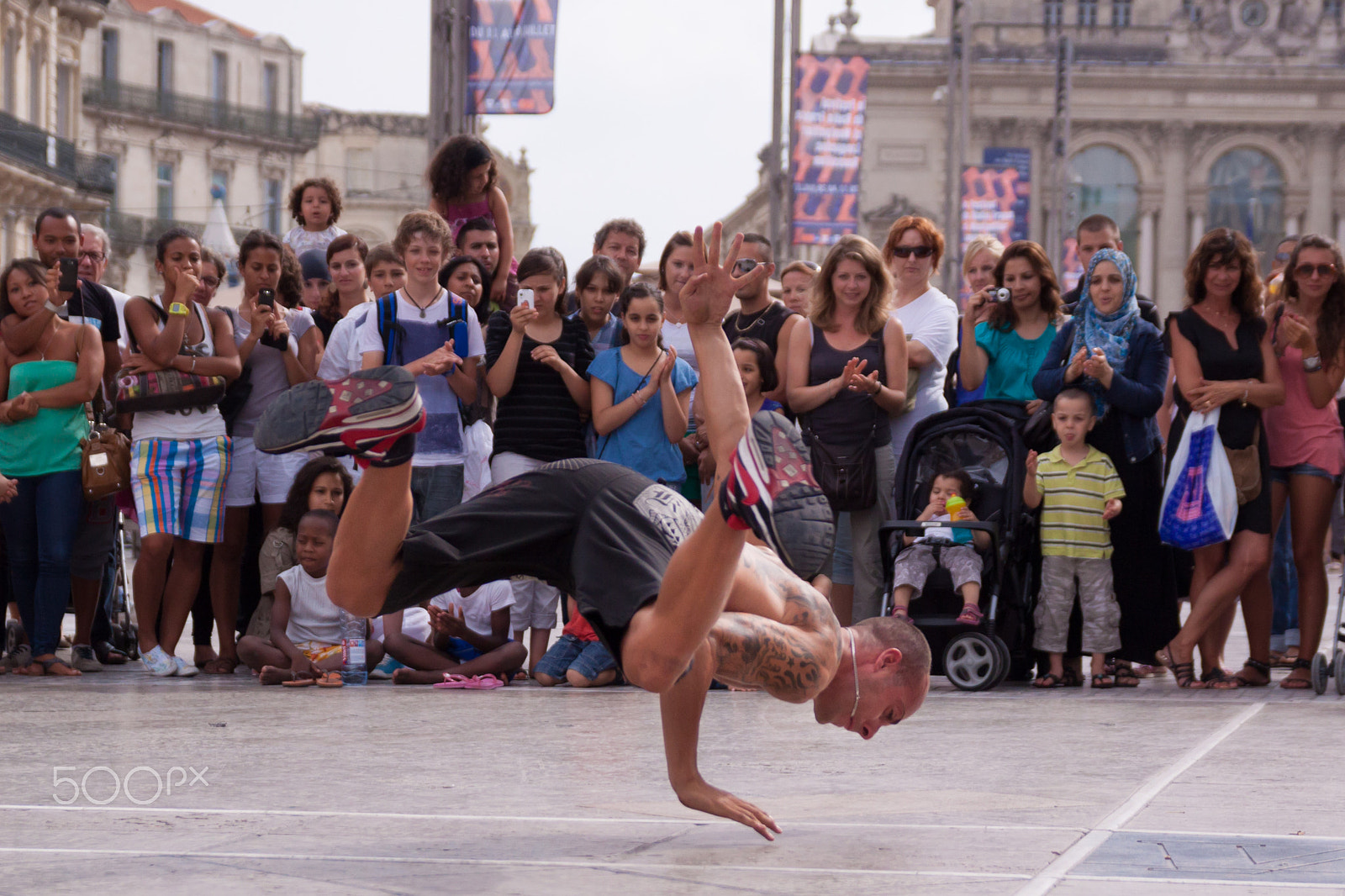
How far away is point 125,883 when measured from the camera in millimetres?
3785

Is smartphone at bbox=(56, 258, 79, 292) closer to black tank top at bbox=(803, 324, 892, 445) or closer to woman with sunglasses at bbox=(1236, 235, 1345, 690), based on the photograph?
black tank top at bbox=(803, 324, 892, 445)

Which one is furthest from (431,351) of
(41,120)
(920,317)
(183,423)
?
(41,120)

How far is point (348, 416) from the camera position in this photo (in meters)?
4.56

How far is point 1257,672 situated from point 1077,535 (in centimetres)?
109

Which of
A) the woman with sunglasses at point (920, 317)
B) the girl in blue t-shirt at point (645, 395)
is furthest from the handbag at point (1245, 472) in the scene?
the girl in blue t-shirt at point (645, 395)

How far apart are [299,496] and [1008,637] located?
141 inches

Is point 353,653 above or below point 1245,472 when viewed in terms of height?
below

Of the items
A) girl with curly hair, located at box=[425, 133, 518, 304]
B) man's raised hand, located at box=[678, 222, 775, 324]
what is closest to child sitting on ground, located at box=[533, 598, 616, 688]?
girl with curly hair, located at box=[425, 133, 518, 304]

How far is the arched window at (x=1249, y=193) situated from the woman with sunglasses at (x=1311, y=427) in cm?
6429

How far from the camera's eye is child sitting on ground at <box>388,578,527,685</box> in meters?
8.27

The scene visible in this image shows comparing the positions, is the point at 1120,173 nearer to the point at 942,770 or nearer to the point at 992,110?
the point at 992,110

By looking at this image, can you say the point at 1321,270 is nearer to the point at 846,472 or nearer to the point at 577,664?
the point at 846,472

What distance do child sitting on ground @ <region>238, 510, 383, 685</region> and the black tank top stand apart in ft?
8.18

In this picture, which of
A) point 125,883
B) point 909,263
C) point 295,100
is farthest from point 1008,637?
point 295,100
